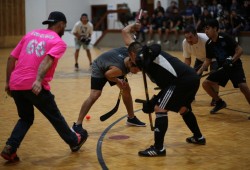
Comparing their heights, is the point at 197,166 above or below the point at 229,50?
below

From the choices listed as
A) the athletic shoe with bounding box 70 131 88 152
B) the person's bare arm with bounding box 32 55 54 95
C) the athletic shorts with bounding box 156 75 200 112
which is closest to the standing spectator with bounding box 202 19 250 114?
the athletic shorts with bounding box 156 75 200 112

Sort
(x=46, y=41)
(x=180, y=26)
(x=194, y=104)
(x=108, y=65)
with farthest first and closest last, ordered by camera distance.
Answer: (x=180, y=26) → (x=194, y=104) → (x=108, y=65) → (x=46, y=41)

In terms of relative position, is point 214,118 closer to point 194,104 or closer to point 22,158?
point 194,104

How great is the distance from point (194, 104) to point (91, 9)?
75.5 ft

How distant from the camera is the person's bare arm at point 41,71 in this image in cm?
428

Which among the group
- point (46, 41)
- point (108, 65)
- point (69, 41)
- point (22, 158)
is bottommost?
point (69, 41)

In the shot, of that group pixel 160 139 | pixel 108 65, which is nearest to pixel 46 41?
pixel 108 65

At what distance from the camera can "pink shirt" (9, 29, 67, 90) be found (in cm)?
447

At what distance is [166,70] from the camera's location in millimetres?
4723

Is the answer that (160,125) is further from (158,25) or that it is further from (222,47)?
(158,25)

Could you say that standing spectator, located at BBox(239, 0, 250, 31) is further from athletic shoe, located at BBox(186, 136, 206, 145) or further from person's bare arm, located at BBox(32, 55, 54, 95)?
person's bare arm, located at BBox(32, 55, 54, 95)

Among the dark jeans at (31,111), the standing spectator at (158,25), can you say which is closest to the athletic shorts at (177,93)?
the dark jeans at (31,111)

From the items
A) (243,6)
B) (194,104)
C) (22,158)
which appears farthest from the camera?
(243,6)

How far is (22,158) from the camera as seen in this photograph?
4.84 m
